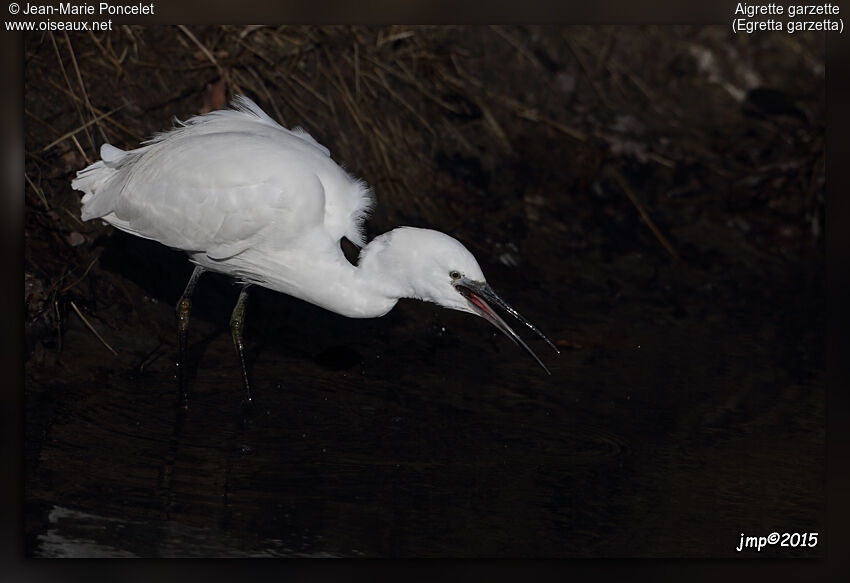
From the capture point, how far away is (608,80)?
311 inches

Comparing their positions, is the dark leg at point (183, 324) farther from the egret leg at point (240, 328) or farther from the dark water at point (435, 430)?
the egret leg at point (240, 328)

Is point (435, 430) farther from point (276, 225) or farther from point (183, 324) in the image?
point (183, 324)

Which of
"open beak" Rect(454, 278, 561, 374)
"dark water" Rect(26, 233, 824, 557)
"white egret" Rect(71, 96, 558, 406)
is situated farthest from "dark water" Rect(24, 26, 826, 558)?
"open beak" Rect(454, 278, 561, 374)

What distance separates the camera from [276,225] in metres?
4.48

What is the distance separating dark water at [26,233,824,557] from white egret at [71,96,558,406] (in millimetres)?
450

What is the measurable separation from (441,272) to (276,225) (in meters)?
0.83

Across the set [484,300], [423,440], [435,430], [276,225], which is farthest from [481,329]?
[276,225]

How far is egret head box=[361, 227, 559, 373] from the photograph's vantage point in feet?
13.6

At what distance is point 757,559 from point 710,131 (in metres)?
4.89

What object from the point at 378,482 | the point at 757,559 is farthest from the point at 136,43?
the point at 757,559

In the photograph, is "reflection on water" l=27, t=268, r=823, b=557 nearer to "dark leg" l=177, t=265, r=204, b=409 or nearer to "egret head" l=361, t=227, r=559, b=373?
"dark leg" l=177, t=265, r=204, b=409

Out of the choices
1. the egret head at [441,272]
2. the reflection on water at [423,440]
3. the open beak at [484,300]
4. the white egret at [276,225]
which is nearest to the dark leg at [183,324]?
the white egret at [276,225]

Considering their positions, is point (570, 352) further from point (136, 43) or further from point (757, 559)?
point (136, 43)

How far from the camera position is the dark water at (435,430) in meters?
3.80
